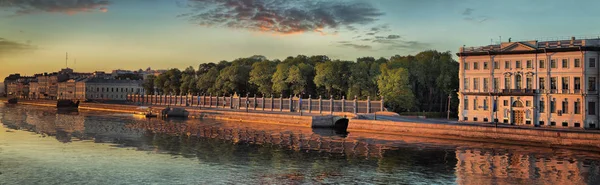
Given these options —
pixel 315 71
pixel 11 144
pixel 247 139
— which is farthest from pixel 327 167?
pixel 315 71

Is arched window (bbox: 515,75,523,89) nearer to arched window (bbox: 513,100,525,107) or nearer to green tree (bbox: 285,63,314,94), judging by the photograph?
arched window (bbox: 513,100,525,107)

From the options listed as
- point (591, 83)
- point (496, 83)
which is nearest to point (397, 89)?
point (496, 83)

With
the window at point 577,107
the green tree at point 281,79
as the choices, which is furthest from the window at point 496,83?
the green tree at point 281,79

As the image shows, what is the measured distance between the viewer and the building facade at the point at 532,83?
66.4 metres

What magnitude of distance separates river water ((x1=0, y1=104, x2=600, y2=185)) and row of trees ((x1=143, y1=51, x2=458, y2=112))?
30.9m

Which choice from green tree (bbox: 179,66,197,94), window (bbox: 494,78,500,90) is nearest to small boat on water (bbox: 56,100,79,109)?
green tree (bbox: 179,66,197,94)

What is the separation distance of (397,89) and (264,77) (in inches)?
1785

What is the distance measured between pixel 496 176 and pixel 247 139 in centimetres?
3466

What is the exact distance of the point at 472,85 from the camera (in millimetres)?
78438

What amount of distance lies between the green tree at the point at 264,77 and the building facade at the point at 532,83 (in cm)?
6161

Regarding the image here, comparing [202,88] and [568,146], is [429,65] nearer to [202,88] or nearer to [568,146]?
[568,146]

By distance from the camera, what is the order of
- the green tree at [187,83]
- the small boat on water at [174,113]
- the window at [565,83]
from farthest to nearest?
the green tree at [187,83] → the small boat on water at [174,113] → the window at [565,83]

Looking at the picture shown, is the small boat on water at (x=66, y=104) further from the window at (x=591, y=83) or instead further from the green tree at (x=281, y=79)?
the window at (x=591, y=83)

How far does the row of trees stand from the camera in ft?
324
